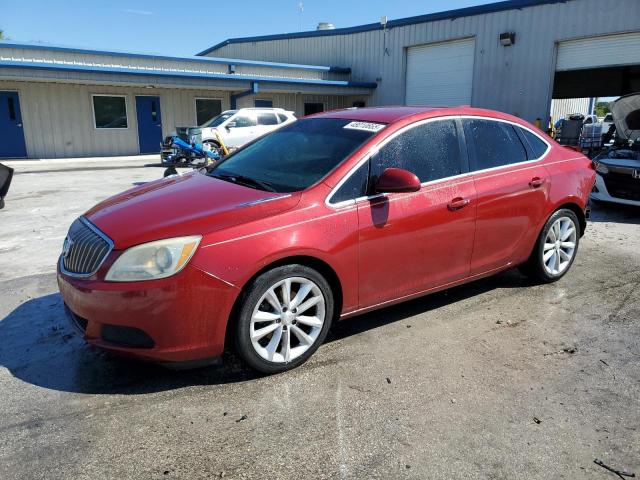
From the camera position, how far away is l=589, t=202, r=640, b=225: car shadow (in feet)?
26.2

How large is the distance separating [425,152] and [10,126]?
754 inches

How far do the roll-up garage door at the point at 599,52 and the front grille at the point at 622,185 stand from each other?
10793mm

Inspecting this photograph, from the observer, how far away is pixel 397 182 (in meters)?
3.31

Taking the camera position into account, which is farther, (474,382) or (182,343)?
(474,382)

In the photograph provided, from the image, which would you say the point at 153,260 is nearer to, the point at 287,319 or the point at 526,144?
the point at 287,319

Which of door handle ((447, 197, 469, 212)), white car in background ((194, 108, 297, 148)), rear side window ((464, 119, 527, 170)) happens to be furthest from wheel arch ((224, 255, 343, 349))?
white car in background ((194, 108, 297, 148))

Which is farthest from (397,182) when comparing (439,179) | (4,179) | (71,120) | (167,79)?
(71,120)

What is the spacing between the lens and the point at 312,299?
127 inches

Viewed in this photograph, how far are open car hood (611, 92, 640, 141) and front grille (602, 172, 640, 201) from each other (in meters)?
1.83

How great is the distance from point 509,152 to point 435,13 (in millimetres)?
19543

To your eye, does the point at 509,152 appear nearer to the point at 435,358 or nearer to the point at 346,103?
the point at 435,358

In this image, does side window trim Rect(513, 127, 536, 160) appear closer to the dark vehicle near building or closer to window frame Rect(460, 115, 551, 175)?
window frame Rect(460, 115, 551, 175)

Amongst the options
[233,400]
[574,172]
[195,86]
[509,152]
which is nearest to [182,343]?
[233,400]

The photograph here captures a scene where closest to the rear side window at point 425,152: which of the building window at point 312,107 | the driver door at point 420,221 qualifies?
the driver door at point 420,221
